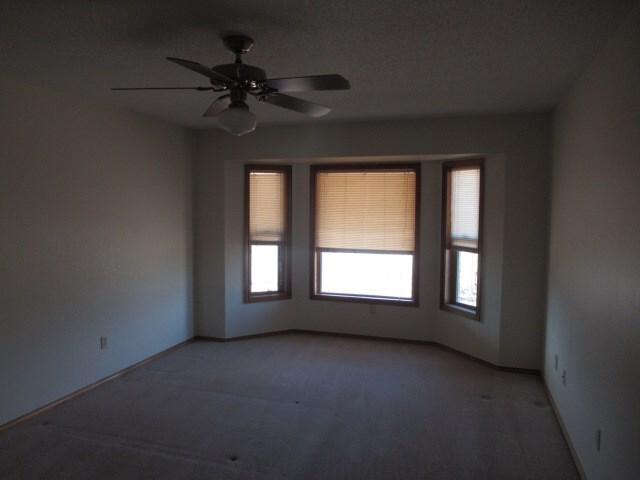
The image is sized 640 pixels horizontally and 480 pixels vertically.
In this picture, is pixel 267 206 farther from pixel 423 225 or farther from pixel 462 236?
pixel 462 236

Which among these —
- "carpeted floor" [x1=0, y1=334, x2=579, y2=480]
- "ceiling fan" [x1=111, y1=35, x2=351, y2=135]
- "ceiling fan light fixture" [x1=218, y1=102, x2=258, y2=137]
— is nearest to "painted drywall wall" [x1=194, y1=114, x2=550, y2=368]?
"carpeted floor" [x1=0, y1=334, x2=579, y2=480]

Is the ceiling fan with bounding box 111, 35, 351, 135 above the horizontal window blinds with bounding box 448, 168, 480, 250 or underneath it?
above

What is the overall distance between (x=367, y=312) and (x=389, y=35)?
3639 millimetres

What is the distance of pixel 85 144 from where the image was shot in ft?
12.4

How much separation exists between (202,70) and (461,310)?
12.5 feet

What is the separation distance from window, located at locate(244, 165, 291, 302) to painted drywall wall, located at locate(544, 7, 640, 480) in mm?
3093

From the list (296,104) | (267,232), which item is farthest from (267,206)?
(296,104)

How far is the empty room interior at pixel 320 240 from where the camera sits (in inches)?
89.0

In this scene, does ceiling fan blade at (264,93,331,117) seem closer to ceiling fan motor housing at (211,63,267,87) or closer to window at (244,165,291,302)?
ceiling fan motor housing at (211,63,267,87)

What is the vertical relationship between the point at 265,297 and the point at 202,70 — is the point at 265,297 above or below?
below

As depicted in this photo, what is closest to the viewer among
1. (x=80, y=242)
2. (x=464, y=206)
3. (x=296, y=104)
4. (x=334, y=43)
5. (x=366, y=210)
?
(x=334, y=43)

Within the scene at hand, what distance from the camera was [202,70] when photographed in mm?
2049

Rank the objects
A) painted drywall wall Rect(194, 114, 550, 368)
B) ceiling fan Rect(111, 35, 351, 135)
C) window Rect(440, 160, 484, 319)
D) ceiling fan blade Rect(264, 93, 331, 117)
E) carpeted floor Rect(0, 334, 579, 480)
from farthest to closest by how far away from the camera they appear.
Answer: window Rect(440, 160, 484, 319)
painted drywall wall Rect(194, 114, 550, 368)
carpeted floor Rect(0, 334, 579, 480)
ceiling fan blade Rect(264, 93, 331, 117)
ceiling fan Rect(111, 35, 351, 135)

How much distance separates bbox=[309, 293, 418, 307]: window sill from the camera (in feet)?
17.2
